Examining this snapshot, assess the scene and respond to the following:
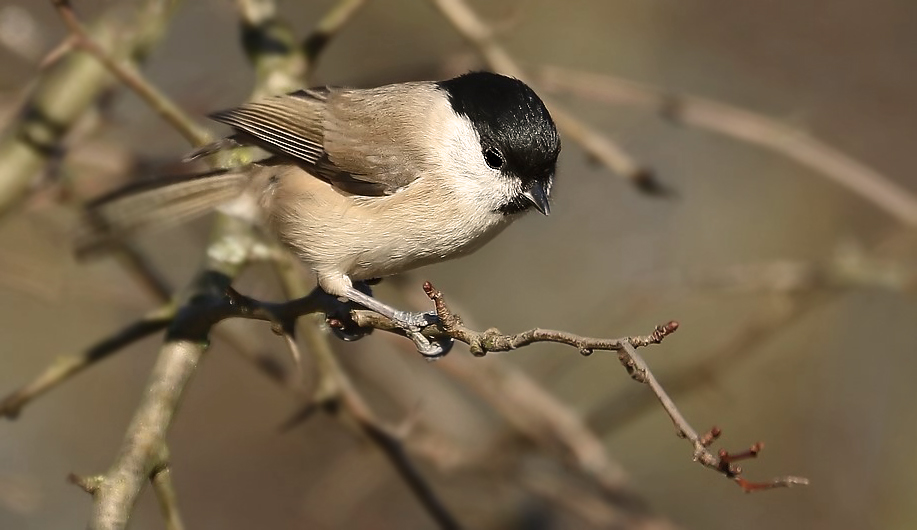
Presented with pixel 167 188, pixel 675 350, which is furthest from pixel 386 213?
pixel 675 350

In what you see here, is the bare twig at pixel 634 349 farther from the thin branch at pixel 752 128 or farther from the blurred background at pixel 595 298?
the thin branch at pixel 752 128

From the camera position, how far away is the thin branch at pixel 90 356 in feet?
8.39

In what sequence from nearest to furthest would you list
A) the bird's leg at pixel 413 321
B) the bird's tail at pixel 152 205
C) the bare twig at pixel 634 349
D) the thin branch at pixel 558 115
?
the bare twig at pixel 634 349 → the bird's leg at pixel 413 321 → the bird's tail at pixel 152 205 → the thin branch at pixel 558 115

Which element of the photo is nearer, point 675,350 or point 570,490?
point 570,490

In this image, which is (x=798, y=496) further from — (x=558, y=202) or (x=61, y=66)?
(x=61, y=66)

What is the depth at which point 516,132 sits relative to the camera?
9.06ft

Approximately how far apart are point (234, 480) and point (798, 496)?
2813 mm

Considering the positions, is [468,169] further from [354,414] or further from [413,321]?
[354,414]

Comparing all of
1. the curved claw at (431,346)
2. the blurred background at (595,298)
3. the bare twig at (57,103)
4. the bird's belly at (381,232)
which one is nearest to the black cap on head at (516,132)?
the bird's belly at (381,232)

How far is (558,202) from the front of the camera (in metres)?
4.91

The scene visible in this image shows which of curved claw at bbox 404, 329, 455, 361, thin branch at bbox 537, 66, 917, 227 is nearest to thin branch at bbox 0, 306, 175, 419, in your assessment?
curved claw at bbox 404, 329, 455, 361

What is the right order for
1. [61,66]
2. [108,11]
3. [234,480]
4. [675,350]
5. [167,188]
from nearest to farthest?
1. [167,188]
2. [61,66]
3. [108,11]
4. [675,350]
5. [234,480]

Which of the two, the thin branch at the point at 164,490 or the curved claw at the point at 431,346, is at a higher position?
the curved claw at the point at 431,346

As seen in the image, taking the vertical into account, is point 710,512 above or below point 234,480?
below
